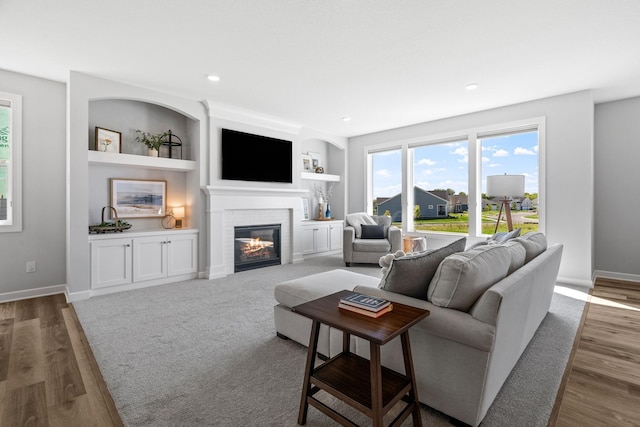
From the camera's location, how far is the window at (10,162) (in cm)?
345

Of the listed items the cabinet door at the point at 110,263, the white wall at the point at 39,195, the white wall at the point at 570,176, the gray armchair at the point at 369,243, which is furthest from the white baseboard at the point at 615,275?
the white wall at the point at 39,195

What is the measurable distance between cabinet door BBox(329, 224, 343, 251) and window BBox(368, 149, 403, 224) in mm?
808

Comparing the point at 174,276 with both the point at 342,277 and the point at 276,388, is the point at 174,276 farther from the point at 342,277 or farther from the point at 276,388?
the point at 276,388

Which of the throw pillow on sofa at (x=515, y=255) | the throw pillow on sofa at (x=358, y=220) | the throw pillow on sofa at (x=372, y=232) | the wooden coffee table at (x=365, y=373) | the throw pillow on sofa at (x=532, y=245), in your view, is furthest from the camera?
the throw pillow on sofa at (x=358, y=220)

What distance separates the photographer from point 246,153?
4871 mm

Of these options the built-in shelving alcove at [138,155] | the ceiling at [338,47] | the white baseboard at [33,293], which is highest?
the ceiling at [338,47]

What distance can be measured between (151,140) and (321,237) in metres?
3.31

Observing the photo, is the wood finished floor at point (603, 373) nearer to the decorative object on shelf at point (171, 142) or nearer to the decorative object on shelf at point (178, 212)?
the decorative object on shelf at point (178, 212)

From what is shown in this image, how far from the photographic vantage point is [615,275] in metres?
4.35

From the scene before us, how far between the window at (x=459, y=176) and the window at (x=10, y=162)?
5.30 m

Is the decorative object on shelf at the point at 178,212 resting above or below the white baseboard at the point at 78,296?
above

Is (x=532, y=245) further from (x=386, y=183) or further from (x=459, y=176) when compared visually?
(x=386, y=183)

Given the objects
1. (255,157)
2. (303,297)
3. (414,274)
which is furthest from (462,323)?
(255,157)

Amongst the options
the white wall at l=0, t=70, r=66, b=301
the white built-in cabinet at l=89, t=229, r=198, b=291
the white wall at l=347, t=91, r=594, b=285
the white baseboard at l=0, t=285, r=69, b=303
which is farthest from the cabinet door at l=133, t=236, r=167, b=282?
the white wall at l=347, t=91, r=594, b=285
